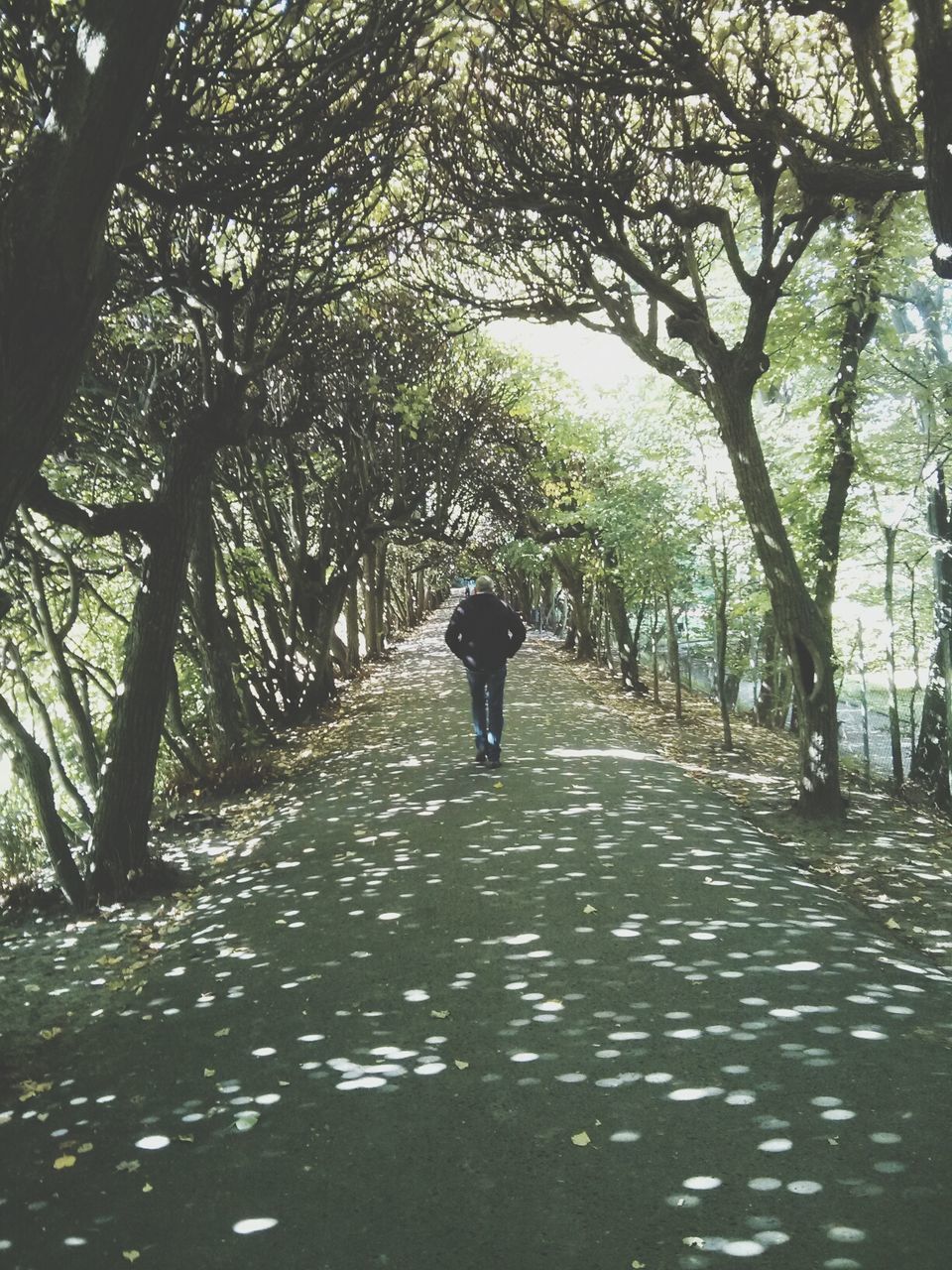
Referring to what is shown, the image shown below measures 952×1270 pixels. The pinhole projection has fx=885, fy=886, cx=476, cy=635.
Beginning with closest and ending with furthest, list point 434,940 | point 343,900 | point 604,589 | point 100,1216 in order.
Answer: point 100,1216, point 434,940, point 343,900, point 604,589

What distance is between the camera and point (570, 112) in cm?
854

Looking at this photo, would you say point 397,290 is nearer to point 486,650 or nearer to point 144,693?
point 486,650

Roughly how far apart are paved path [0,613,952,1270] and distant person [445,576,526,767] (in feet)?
12.3

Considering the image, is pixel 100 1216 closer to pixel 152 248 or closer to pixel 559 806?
pixel 559 806

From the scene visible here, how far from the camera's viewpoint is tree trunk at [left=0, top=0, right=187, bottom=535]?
3.22 m

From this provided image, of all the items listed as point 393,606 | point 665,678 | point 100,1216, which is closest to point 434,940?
point 100,1216

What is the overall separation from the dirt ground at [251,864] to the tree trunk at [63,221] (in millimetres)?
3345

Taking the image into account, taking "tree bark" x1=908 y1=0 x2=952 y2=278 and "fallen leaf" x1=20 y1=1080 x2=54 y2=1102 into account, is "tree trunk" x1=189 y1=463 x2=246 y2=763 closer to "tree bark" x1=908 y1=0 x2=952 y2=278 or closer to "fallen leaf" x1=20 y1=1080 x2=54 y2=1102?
"fallen leaf" x1=20 y1=1080 x2=54 y2=1102

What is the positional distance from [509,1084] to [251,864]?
→ 14.8 feet

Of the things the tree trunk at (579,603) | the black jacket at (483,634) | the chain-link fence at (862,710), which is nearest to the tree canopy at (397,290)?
the black jacket at (483,634)

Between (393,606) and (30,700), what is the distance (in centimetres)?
3858

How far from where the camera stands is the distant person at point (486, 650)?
10.9 metres

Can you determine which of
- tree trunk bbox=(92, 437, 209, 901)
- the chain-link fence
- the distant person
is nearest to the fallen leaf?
tree trunk bbox=(92, 437, 209, 901)

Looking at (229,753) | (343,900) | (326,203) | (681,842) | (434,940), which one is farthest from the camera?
(229,753)
